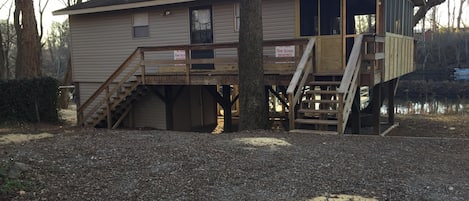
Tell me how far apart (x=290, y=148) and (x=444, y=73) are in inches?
1436

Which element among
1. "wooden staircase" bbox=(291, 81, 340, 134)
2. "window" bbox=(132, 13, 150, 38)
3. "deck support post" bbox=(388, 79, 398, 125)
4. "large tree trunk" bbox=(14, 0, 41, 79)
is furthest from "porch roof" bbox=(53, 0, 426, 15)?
"deck support post" bbox=(388, 79, 398, 125)

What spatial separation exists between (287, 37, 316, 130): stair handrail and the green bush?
26.7 ft

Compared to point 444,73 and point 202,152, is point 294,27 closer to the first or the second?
point 202,152

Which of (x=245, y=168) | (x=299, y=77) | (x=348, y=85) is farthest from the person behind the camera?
(x=299, y=77)

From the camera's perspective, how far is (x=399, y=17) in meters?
13.3

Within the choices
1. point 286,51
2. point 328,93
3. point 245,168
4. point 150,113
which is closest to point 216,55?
point 286,51

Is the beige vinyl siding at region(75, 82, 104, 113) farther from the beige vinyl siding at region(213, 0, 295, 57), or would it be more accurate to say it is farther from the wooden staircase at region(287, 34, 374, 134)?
the wooden staircase at region(287, 34, 374, 134)

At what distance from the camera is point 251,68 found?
9984 millimetres

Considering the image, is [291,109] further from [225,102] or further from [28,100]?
[28,100]

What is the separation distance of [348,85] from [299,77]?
1.09 metres

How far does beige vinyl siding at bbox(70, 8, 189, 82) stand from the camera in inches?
555

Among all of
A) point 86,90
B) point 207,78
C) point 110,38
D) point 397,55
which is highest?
point 110,38

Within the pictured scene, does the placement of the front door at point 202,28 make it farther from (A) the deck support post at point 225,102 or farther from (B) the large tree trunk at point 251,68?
(B) the large tree trunk at point 251,68

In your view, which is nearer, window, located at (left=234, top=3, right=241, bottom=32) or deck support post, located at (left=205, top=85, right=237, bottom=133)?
window, located at (left=234, top=3, right=241, bottom=32)
